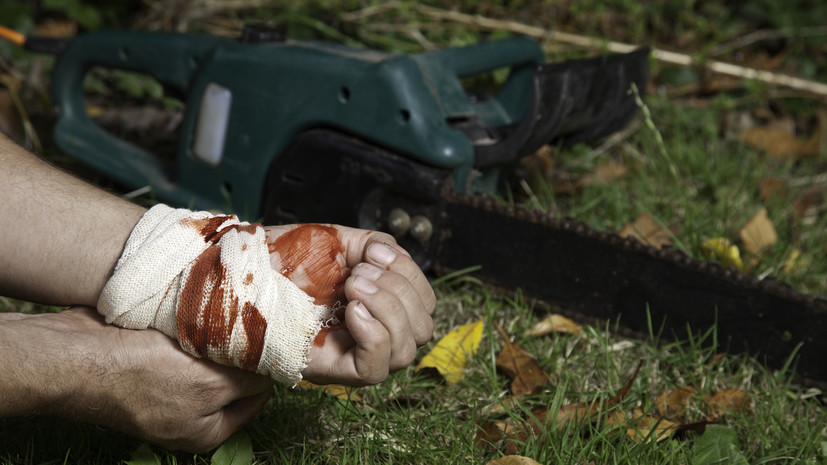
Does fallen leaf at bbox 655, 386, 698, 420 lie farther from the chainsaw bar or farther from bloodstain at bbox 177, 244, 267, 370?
bloodstain at bbox 177, 244, 267, 370

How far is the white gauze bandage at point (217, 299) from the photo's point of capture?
134cm

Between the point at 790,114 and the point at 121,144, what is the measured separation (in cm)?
286

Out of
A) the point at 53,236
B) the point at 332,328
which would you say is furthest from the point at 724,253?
the point at 53,236

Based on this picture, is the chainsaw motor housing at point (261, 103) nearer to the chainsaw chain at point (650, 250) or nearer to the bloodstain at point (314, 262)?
the chainsaw chain at point (650, 250)

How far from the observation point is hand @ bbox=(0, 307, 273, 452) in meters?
1.38

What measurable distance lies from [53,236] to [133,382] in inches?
14.2

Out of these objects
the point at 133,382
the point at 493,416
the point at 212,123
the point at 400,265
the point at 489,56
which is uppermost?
the point at 489,56

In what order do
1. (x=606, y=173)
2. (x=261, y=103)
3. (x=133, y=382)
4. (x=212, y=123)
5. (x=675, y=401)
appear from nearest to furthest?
(x=133, y=382)
(x=675, y=401)
(x=261, y=103)
(x=212, y=123)
(x=606, y=173)

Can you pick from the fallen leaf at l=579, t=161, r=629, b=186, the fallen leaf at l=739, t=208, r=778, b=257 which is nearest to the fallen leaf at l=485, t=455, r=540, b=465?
the fallen leaf at l=739, t=208, r=778, b=257

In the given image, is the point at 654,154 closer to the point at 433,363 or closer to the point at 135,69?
the point at 433,363

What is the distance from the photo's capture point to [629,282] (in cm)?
203

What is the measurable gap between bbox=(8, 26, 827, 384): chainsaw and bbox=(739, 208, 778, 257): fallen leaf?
514 millimetres

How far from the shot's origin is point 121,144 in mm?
2809

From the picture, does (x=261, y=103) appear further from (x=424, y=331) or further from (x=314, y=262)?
(x=424, y=331)
